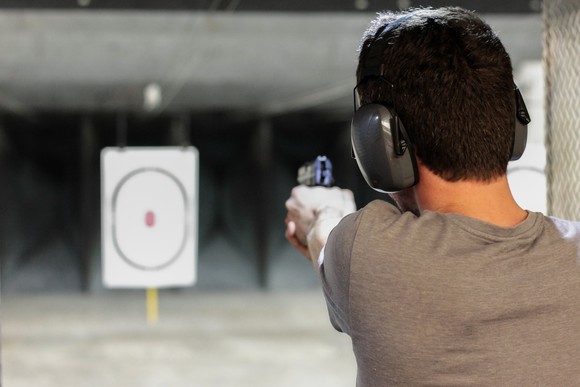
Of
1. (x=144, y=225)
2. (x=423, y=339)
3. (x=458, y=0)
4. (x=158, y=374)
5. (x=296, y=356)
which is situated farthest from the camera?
(x=144, y=225)

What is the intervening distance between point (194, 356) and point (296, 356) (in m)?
0.59

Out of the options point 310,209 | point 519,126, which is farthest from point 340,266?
point 310,209

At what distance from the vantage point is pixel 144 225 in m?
5.93

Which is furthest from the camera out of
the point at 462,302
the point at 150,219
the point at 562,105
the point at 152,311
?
the point at 152,311

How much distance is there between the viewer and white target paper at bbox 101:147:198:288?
→ 5.85 m

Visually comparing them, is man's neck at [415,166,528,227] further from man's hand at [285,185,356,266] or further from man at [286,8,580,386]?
man's hand at [285,185,356,266]

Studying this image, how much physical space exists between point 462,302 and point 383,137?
0.46ft

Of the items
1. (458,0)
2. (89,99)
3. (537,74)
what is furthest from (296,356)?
(89,99)

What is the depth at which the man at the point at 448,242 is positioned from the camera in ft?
2.05

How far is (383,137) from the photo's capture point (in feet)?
2.20

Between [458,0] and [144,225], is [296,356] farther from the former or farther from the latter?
[458,0]

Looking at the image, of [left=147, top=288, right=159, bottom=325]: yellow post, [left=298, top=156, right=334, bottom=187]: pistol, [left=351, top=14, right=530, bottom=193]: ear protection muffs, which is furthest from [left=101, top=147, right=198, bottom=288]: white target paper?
[left=351, top=14, right=530, bottom=193]: ear protection muffs

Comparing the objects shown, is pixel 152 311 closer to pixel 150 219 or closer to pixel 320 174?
pixel 150 219

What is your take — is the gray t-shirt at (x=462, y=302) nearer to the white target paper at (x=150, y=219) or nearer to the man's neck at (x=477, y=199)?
the man's neck at (x=477, y=199)
